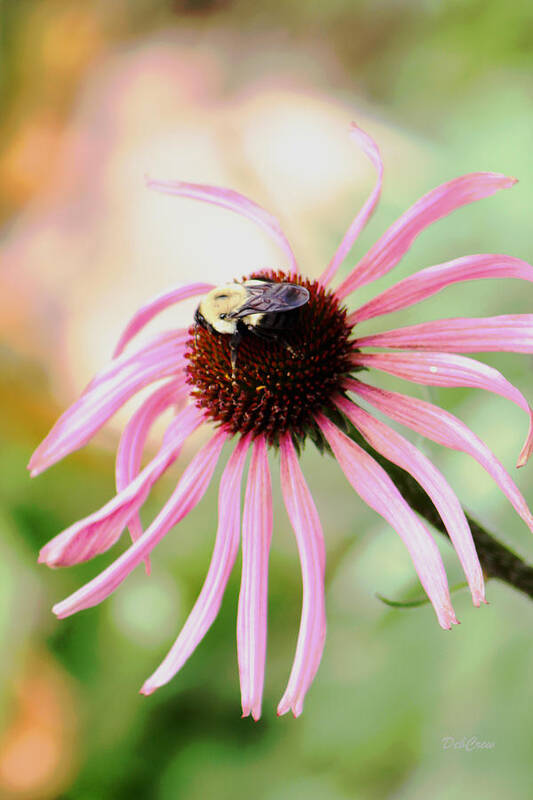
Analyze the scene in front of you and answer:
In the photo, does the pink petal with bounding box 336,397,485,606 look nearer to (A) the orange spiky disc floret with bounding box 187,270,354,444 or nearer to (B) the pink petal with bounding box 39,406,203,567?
(A) the orange spiky disc floret with bounding box 187,270,354,444

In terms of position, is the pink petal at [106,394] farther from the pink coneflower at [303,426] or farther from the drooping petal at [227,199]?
the drooping petal at [227,199]

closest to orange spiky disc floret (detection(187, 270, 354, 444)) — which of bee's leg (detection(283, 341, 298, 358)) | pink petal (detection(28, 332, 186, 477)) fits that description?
bee's leg (detection(283, 341, 298, 358))

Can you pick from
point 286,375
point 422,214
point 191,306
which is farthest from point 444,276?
point 191,306

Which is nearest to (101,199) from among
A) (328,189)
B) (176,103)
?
(176,103)

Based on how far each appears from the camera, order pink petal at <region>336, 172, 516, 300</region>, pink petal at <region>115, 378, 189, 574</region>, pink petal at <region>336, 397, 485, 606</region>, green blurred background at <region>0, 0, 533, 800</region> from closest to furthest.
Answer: pink petal at <region>336, 397, 485, 606</region> < pink petal at <region>336, 172, 516, 300</region> < pink petal at <region>115, 378, 189, 574</region> < green blurred background at <region>0, 0, 533, 800</region>

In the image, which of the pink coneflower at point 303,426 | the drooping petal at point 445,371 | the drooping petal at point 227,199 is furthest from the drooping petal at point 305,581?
the drooping petal at point 227,199

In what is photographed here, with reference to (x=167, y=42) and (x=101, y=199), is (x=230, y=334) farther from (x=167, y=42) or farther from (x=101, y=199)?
(x=167, y=42)

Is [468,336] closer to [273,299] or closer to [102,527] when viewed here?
[273,299]

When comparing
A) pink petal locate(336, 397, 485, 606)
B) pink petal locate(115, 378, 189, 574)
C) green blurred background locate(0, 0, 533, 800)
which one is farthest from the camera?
green blurred background locate(0, 0, 533, 800)
